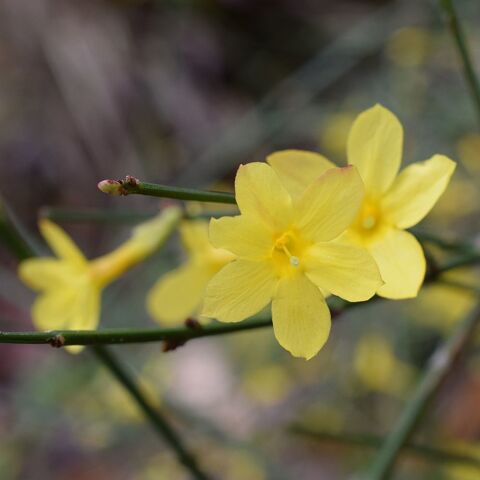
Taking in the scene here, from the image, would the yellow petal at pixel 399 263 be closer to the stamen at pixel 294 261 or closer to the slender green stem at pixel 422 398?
the stamen at pixel 294 261

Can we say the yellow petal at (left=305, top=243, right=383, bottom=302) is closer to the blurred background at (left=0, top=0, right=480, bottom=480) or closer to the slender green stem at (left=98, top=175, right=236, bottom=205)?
the slender green stem at (left=98, top=175, right=236, bottom=205)

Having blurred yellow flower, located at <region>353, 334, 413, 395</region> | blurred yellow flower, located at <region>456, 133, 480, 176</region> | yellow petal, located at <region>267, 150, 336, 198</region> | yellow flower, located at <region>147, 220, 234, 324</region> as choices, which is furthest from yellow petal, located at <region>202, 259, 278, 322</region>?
blurred yellow flower, located at <region>456, 133, 480, 176</region>

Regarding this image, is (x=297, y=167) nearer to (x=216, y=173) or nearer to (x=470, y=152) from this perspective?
(x=470, y=152)

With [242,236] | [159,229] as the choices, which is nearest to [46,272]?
[159,229]

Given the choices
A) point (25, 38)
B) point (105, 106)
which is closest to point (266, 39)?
point (105, 106)

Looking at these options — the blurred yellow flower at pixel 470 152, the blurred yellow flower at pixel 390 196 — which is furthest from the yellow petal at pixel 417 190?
the blurred yellow flower at pixel 470 152
